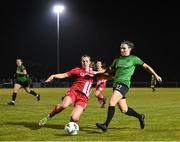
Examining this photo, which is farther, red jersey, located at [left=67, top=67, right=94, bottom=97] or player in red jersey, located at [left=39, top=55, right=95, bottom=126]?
red jersey, located at [left=67, top=67, right=94, bottom=97]

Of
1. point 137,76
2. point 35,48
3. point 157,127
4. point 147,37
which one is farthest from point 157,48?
point 157,127

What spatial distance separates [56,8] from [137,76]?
691 inches

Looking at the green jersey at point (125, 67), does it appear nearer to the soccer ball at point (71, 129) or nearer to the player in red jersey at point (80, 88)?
the player in red jersey at point (80, 88)

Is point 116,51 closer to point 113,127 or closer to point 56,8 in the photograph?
point 56,8

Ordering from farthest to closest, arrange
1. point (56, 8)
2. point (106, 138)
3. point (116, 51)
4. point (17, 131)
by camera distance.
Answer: point (116, 51) < point (56, 8) < point (17, 131) < point (106, 138)

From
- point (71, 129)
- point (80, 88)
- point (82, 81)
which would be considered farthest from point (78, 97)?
point (71, 129)

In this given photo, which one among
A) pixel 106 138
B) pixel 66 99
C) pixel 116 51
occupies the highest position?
pixel 116 51

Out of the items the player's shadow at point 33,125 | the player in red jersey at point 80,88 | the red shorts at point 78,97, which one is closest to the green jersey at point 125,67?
the player in red jersey at point 80,88

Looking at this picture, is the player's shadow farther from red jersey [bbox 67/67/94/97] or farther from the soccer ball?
the soccer ball

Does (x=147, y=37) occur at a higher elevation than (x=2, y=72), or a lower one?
higher

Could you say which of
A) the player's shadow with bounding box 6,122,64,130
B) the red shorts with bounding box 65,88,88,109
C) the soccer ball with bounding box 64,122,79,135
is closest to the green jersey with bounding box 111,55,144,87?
the red shorts with bounding box 65,88,88,109

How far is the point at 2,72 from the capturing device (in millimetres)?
83000

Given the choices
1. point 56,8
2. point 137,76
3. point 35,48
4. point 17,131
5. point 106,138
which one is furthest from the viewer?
point 35,48

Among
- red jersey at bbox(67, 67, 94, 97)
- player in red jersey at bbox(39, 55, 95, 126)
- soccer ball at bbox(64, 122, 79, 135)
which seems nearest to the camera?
soccer ball at bbox(64, 122, 79, 135)
